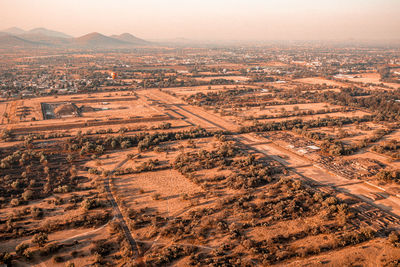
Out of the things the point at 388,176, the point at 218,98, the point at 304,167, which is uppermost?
the point at 218,98

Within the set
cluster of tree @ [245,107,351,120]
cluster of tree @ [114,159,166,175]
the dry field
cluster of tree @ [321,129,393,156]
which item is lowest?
cluster of tree @ [114,159,166,175]

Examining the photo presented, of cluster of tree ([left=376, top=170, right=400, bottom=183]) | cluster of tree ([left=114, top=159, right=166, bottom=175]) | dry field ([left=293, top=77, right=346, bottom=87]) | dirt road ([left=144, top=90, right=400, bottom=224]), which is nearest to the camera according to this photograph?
dirt road ([left=144, top=90, right=400, bottom=224])

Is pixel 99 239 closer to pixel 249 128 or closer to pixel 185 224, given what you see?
pixel 185 224

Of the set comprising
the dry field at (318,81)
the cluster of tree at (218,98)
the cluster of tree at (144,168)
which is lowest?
the cluster of tree at (144,168)

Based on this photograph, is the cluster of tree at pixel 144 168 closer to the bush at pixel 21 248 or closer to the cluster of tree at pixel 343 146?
the bush at pixel 21 248

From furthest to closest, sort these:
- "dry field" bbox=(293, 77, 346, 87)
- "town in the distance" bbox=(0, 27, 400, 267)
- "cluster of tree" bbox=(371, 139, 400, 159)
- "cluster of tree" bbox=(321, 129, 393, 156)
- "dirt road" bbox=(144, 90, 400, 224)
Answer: "dry field" bbox=(293, 77, 346, 87) < "cluster of tree" bbox=(321, 129, 393, 156) < "cluster of tree" bbox=(371, 139, 400, 159) < "dirt road" bbox=(144, 90, 400, 224) < "town in the distance" bbox=(0, 27, 400, 267)

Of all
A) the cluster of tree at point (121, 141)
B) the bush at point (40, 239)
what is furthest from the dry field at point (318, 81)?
the bush at point (40, 239)

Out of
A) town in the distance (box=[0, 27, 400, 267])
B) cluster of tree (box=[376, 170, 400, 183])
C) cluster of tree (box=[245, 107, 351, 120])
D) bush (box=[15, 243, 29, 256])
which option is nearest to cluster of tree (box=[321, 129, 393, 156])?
town in the distance (box=[0, 27, 400, 267])

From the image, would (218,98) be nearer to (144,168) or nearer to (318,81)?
(144,168)

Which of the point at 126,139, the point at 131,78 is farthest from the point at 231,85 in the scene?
the point at 126,139

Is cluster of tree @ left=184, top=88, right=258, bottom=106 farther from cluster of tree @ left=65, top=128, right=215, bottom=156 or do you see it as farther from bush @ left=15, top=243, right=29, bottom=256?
bush @ left=15, top=243, right=29, bottom=256

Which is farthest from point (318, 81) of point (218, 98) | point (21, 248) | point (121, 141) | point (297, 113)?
point (21, 248)

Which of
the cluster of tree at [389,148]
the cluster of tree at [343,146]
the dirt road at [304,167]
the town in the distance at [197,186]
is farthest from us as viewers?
the cluster of tree at [343,146]
